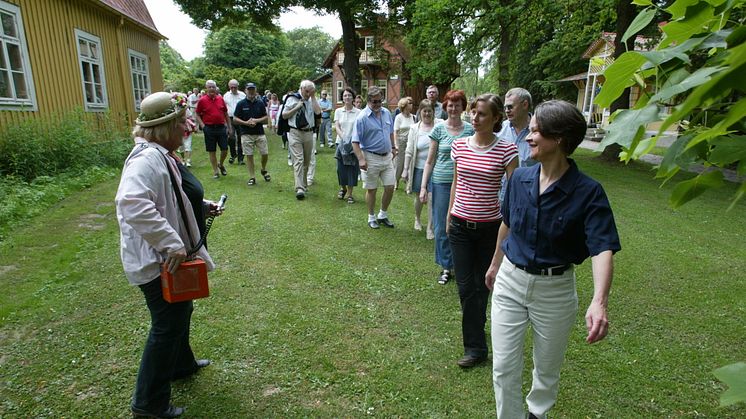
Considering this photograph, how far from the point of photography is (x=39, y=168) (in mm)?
8484

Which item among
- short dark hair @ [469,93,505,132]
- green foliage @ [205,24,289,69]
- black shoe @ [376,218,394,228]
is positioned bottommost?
black shoe @ [376,218,394,228]

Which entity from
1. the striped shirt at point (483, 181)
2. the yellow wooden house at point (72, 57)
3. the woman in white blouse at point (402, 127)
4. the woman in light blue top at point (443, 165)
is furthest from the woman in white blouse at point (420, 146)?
the yellow wooden house at point (72, 57)

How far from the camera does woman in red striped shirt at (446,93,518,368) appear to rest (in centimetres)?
330

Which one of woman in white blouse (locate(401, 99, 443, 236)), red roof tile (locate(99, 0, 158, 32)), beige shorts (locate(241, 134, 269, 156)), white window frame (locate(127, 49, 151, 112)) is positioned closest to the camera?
woman in white blouse (locate(401, 99, 443, 236))

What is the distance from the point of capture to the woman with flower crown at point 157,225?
89.9 inches

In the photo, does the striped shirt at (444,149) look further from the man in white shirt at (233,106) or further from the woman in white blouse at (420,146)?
the man in white shirt at (233,106)

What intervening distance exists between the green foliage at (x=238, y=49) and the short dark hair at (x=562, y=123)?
5365cm

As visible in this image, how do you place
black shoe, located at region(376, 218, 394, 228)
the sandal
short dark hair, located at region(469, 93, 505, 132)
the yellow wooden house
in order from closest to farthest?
short dark hair, located at region(469, 93, 505, 132) → the sandal → black shoe, located at region(376, 218, 394, 228) → the yellow wooden house

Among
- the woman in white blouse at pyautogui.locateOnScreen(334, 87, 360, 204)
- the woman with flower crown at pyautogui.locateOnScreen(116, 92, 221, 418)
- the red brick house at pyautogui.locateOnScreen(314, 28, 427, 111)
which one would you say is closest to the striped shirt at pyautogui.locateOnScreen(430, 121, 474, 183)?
the woman with flower crown at pyautogui.locateOnScreen(116, 92, 221, 418)

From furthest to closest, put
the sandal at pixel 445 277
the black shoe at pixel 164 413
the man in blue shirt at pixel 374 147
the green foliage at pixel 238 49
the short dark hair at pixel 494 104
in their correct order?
the green foliage at pixel 238 49 < the man in blue shirt at pixel 374 147 < the sandal at pixel 445 277 < the short dark hair at pixel 494 104 < the black shoe at pixel 164 413

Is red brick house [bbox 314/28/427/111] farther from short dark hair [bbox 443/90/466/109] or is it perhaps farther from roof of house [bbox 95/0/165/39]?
short dark hair [bbox 443/90/466/109]

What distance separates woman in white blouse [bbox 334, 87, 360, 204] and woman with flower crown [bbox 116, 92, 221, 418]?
208 inches

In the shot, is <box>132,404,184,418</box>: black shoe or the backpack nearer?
<box>132,404,184,418</box>: black shoe

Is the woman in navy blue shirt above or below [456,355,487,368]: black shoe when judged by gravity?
above
